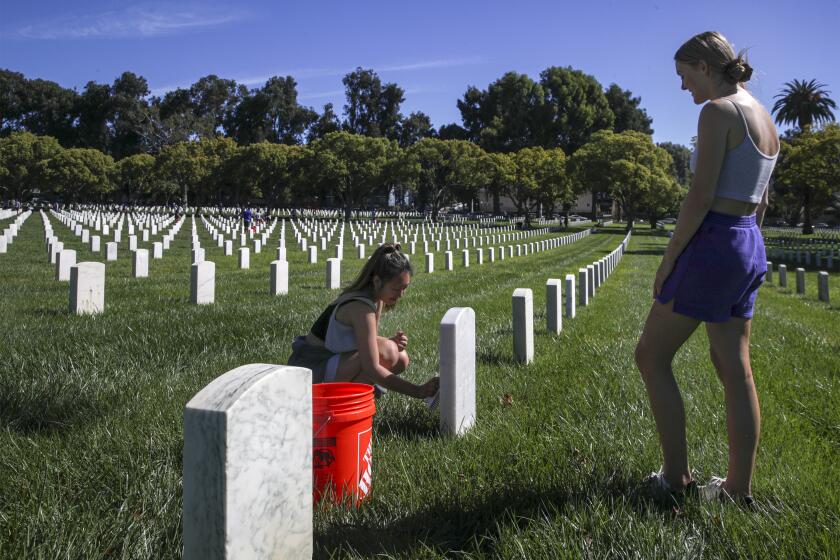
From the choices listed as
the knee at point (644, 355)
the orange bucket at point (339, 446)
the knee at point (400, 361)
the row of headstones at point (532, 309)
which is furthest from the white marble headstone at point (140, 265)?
the knee at point (644, 355)

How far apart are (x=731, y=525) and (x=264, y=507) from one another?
186 cm

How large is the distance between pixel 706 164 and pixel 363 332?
2.16 m

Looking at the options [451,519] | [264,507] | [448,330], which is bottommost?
[451,519]

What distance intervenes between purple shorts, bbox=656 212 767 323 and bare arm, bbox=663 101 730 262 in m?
0.07

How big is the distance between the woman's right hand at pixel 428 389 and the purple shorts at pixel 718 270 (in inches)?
69.7

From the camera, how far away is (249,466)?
6.46ft

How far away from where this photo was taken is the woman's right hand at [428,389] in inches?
165

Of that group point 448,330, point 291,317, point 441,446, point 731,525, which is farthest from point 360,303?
point 291,317

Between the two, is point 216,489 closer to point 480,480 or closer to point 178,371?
point 480,480

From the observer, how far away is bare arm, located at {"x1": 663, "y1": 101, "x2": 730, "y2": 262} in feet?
9.35

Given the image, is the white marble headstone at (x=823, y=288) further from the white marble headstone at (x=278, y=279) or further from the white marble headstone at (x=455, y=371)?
the white marble headstone at (x=455, y=371)

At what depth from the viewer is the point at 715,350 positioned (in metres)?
3.02

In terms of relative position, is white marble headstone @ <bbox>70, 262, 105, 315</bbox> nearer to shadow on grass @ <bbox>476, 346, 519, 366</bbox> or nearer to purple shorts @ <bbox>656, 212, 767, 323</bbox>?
shadow on grass @ <bbox>476, 346, 519, 366</bbox>

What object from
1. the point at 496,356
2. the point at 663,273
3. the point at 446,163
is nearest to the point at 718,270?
the point at 663,273
